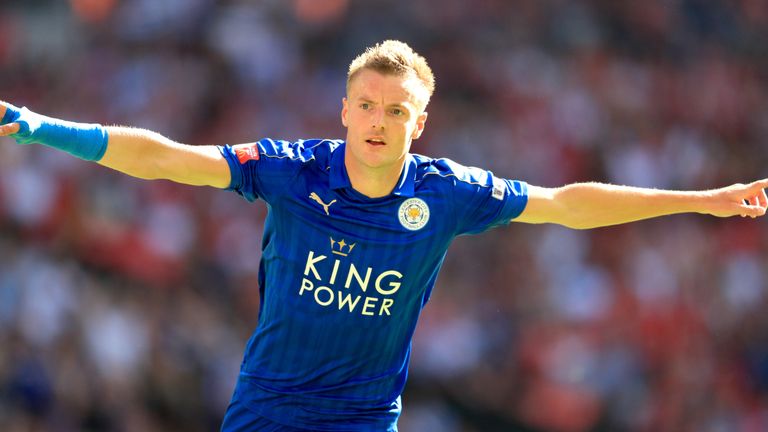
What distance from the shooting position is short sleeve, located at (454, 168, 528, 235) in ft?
16.9

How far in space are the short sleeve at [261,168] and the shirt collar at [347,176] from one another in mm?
156

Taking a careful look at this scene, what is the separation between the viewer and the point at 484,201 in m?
5.16

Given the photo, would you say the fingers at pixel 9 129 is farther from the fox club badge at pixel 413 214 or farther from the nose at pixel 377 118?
the fox club badge at pixel 413 214

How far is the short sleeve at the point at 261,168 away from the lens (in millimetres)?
4926

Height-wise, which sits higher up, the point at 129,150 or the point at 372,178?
the point at 372,178

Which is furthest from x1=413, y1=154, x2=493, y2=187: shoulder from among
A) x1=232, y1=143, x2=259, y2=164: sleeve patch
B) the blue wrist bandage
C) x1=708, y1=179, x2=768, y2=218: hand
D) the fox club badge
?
the blue wrist bandage

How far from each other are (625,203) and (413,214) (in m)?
1.06

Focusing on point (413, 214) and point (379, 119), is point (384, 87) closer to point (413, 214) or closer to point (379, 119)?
point (379, 119)

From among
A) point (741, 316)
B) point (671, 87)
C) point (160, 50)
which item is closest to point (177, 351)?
point (160, 50)

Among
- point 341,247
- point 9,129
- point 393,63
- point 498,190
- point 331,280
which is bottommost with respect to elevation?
point 331,280

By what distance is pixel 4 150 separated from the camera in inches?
377

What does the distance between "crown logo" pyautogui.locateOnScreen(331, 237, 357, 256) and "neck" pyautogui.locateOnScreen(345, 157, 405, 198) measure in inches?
10.2

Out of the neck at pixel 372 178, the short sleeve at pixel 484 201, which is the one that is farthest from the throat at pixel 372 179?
the short sleeve at pixel 484 201

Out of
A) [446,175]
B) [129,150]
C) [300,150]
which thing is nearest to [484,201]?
[446,175]
